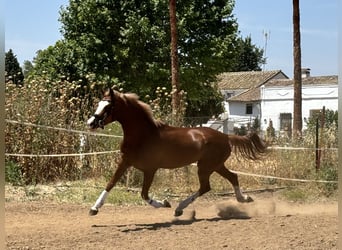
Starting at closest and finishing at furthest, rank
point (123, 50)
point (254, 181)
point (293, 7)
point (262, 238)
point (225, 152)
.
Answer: point (262, 238) < point (225, 152) < point (254, 181) < point (293, 7) < point (123, 50)

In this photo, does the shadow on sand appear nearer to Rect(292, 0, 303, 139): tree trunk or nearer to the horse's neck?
the horse's neck

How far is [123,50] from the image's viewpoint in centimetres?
2098

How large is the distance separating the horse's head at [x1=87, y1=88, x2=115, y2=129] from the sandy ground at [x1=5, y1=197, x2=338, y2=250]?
4.14 ft

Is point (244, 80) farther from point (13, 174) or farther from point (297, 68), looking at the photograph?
point (13, 174)

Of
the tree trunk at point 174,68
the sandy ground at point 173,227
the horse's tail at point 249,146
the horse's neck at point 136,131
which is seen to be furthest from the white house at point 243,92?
the horse's neck at point 136,131

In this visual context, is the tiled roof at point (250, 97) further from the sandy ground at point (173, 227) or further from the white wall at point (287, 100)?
the sandy ground at point (173, 227)

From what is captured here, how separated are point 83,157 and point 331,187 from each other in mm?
4923

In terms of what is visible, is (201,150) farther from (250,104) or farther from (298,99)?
(250,104)

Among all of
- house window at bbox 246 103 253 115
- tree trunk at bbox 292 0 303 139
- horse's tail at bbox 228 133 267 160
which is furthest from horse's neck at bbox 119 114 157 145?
house window at bbox 246 103 253 115

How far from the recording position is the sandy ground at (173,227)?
529 cm

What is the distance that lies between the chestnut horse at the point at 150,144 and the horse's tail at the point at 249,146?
15.4 inches

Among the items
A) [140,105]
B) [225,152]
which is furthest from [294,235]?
[140,105]

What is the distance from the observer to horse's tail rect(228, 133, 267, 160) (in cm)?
748

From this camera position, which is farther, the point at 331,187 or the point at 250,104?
the point at 250,104
